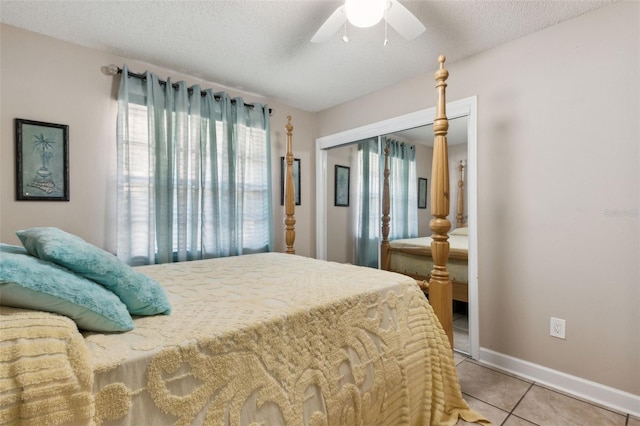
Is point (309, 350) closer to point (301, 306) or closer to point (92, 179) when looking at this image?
point (301, 306)

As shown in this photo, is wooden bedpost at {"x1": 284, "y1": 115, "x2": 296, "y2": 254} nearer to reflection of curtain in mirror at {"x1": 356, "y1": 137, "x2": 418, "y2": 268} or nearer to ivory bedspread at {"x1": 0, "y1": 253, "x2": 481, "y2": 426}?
reflection of curtain in mirror at {"x1": 356, "y1": 137, "x2": 418, "y2": 268}

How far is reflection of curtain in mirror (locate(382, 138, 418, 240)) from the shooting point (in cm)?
291

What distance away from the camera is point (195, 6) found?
6.20ft

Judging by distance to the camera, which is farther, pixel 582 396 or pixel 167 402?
pixel 582 396

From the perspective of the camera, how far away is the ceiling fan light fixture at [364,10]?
1550 millimetres

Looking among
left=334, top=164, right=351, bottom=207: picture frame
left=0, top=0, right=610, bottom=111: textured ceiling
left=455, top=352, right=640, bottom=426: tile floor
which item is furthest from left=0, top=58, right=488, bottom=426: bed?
left=334, top=164, right=351, bottom=207: picture frame

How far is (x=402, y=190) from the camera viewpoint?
2982mm

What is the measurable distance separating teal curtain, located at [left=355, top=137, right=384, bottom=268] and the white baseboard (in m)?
1.30

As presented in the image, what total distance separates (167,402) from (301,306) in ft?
1.74

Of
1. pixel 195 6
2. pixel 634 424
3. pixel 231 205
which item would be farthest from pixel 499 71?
pixel 231 205

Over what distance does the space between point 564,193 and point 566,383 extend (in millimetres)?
1236

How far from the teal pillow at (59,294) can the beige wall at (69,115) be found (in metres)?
1.77

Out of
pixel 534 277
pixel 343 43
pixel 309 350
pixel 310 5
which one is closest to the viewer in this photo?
pixel 309 350

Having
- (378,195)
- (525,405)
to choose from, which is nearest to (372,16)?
(378,195)
